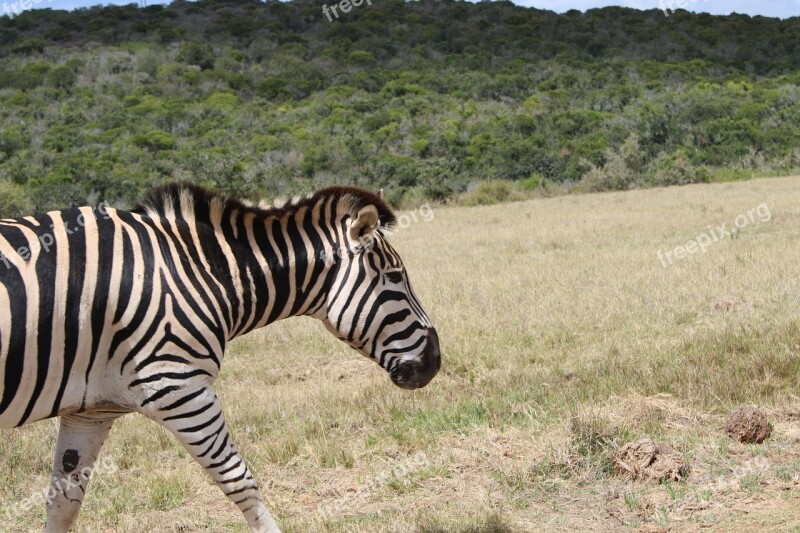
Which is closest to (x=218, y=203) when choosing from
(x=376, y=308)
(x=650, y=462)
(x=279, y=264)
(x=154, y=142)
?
(x=279, y=264)

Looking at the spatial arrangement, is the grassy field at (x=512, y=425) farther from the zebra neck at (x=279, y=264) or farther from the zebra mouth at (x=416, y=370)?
the zebra neck at (x=279, y=264)

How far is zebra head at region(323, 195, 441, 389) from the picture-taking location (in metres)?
4.54

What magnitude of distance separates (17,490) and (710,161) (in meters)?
31.7

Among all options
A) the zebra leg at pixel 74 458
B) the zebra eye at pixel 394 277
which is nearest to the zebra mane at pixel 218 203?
the zebra eye at pixel 394 277

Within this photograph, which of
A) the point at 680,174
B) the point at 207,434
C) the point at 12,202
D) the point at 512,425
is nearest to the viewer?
the point at 207,434

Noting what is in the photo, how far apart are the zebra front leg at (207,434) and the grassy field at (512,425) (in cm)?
97

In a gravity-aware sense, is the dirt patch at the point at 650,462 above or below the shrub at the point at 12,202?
below

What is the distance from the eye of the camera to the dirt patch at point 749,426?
544 centimetres

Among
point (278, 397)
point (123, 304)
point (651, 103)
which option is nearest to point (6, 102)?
point (651, 103)

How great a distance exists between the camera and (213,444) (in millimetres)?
3973

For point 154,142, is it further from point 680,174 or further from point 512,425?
point 512,425

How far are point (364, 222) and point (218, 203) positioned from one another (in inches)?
30.3

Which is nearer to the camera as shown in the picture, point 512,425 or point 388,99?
point 512,425

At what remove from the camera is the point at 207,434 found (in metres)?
3.95
